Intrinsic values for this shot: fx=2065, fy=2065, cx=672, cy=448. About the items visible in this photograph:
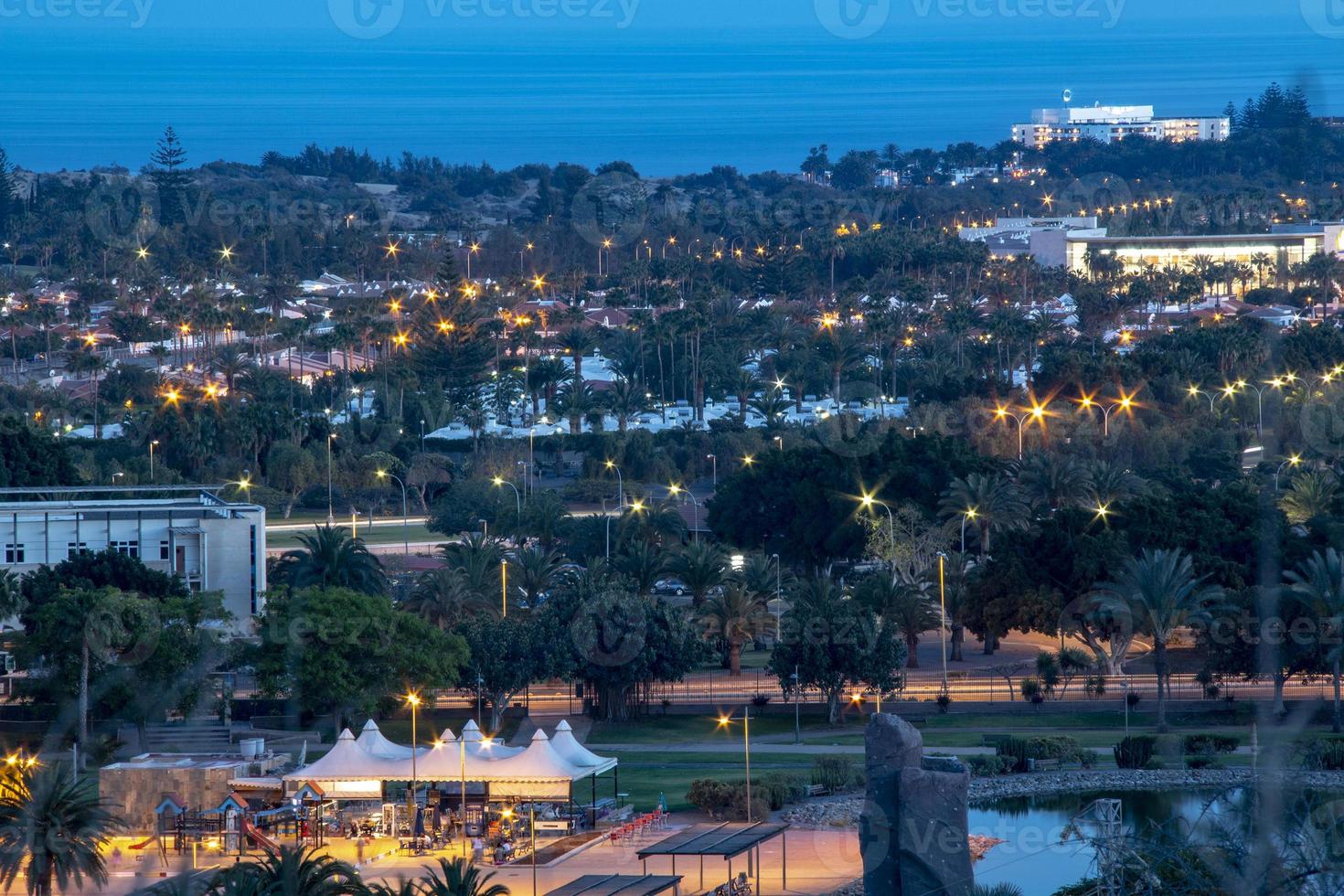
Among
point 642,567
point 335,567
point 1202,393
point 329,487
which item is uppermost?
point 1202,393

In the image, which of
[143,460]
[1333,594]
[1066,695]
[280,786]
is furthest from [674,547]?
[143,460]

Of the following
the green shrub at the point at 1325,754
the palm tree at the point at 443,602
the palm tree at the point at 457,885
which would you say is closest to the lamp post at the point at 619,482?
the palm tree at the point at 443,602

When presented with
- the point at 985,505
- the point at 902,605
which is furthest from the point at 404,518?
the point at 902,605

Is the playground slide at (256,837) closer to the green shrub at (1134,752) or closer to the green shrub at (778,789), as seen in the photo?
the green shrub at (778,789)

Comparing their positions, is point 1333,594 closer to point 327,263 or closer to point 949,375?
point 949,375

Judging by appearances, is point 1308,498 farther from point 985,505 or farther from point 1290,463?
point 1290,463

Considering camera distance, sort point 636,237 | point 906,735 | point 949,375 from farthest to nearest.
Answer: point 636,237, point 949,375, point 906,735
